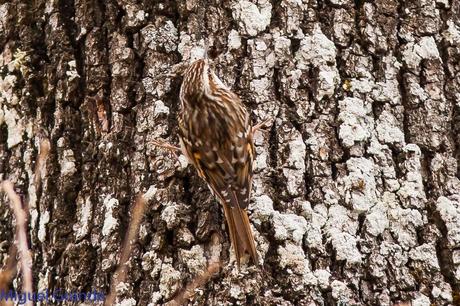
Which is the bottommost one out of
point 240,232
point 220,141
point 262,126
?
point 240,232

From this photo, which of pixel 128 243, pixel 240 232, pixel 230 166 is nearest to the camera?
pixel 128 243

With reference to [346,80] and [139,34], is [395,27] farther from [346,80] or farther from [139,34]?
[139,34]

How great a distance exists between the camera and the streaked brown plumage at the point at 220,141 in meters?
2.24

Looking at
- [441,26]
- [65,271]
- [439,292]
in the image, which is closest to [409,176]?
[439,292]

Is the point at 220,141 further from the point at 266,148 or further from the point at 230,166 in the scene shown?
the point at 266,148

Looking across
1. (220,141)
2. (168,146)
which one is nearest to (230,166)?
(220,141)

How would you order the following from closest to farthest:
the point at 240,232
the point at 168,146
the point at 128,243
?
the point at 128,243 → the point at 240,232 → the point at 168,146

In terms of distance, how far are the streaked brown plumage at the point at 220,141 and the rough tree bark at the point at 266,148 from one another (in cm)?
4

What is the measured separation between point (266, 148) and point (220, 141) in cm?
28

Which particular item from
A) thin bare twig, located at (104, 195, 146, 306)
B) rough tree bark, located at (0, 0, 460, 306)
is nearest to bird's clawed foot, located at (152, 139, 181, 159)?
rough tree bark, located at (0, 0, 460, 306)

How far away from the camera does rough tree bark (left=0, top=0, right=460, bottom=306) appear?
2.21 metres

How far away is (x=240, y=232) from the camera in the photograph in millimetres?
2195

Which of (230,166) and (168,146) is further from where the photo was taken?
(230,166)

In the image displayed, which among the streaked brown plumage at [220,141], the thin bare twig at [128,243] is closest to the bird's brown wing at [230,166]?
the streaked brown plumage at [220,141]
